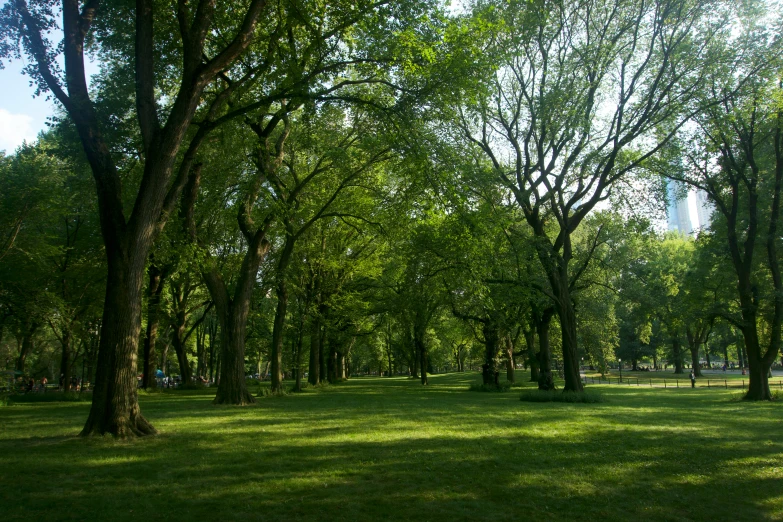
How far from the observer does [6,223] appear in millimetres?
22000

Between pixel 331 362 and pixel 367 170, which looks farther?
pixel 331 362

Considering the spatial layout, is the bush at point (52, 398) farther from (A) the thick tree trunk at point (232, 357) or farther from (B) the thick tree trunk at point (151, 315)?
(A) the thick tree trunk at point (232, 357)

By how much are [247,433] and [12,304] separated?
54.9ft

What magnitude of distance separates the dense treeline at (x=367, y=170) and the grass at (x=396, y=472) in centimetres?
244

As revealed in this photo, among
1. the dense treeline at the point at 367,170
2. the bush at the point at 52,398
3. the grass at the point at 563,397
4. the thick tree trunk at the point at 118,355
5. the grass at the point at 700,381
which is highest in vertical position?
the dense treeline at the point at 367,170

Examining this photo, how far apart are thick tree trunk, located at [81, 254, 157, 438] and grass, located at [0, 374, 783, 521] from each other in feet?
1.67

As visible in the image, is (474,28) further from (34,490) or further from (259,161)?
(34,490)

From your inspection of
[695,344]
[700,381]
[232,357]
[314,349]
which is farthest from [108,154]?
[695,344]

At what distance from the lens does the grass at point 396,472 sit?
6.08 m

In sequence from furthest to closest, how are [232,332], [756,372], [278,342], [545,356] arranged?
[545,356] → [278,342] → [756,372] → [232,332]

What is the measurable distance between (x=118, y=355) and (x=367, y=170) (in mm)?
15137

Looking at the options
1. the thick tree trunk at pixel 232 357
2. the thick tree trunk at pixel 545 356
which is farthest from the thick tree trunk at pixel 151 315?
the thick tree trunk at pixel 545 356

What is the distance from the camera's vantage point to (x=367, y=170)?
76.9ft

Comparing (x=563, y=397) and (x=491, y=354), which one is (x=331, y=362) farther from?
(x=563, y=397)
